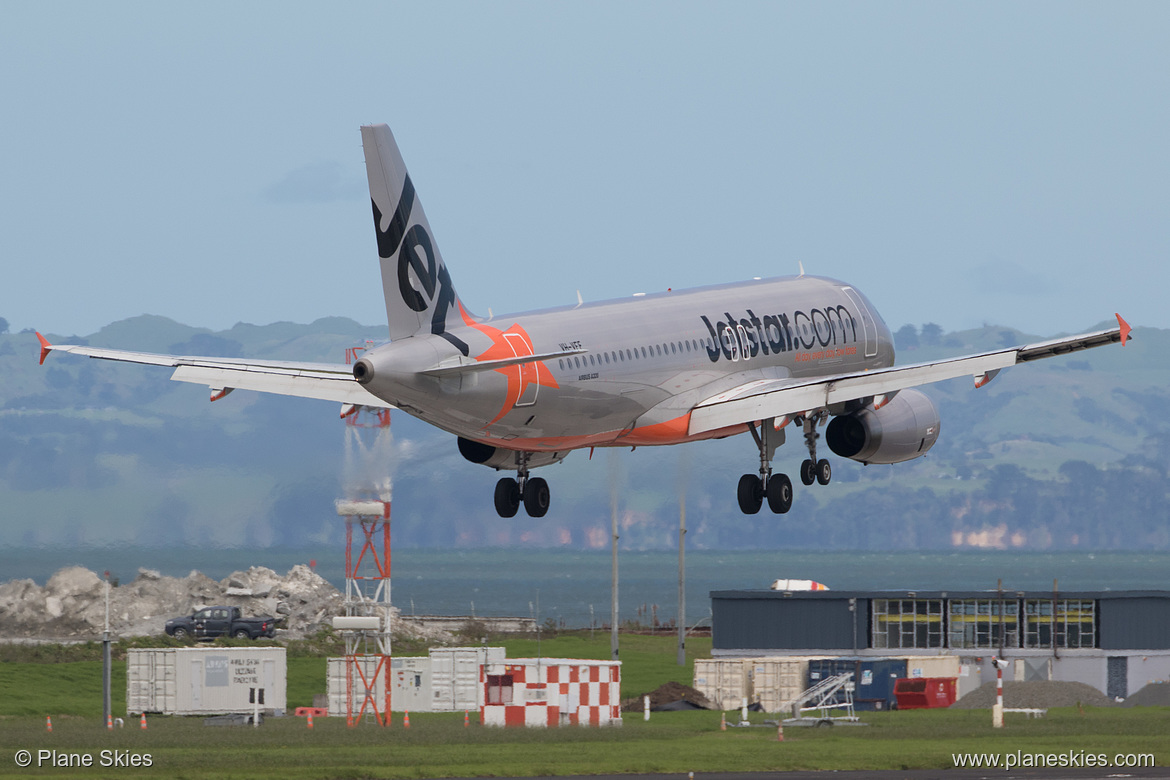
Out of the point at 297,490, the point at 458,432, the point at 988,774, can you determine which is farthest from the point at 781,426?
the point at 297,490

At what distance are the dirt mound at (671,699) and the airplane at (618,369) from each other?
43.8 m

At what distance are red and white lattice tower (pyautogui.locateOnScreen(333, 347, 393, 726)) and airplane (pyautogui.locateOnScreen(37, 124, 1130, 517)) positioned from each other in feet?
58.1

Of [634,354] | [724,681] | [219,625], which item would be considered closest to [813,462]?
[634,354]

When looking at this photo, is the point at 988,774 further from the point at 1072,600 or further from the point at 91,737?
the point at 1072,600

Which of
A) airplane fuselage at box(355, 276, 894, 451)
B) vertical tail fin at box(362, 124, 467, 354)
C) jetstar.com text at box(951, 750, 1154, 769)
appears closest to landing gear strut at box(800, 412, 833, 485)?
airplane fuselage at box(355, 276, 894, 451)

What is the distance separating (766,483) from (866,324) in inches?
348

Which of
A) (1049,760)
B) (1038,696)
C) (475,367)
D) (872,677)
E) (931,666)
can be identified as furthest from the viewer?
(931,666)

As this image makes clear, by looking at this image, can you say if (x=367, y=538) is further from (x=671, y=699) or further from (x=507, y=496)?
(x=507, y=496)

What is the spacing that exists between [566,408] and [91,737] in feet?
131

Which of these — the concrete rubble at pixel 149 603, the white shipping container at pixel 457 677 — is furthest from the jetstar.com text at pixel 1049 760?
the concrete rubble at pixel 149 603

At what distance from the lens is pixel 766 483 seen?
50750 mm

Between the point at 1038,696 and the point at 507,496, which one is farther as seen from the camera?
the point at 1038,696

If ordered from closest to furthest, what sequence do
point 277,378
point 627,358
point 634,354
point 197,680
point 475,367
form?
point 475,367
point 277,378
point 627,358
point 634,354
point 197,680

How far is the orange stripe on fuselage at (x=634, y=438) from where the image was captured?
150 ft
